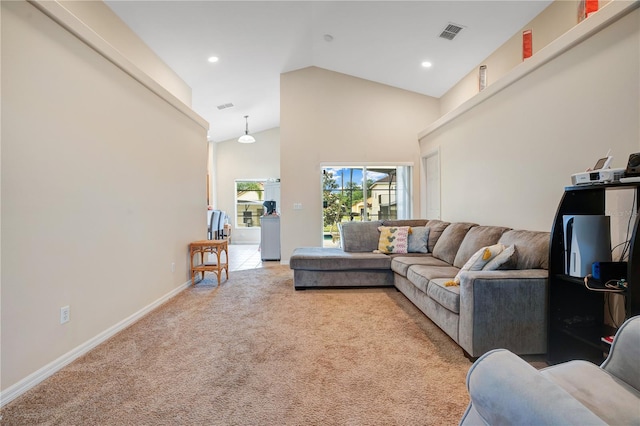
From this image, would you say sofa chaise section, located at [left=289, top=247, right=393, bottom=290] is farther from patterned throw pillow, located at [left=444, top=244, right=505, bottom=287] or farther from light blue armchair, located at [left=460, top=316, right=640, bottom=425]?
light blue armchair, located at [left=460, top=316, right=640, bottom=425]

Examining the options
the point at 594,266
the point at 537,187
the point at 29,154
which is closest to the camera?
the point at 594,266

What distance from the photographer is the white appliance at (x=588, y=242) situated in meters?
1.82

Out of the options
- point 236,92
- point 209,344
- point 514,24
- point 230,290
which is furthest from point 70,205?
point 514,24

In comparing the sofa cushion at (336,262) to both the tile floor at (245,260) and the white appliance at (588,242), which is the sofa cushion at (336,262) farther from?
the white appliance at (588,242)

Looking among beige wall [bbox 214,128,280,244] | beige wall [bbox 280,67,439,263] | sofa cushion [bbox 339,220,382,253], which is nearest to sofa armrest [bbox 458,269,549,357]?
sofa cushion [bbox 339,220,382,253]

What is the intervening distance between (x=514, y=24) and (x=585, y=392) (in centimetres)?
407

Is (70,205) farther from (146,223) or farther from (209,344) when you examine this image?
(209,344)

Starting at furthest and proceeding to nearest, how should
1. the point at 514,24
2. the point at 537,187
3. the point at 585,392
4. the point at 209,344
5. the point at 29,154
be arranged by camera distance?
the point at 514,24, the point at 537,187, the point at 209,344, the point at 29,154, the point at 585,392

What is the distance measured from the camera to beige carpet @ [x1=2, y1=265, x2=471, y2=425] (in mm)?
1560

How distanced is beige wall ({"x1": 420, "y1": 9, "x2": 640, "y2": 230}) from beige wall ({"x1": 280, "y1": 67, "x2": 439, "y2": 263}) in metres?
1.66

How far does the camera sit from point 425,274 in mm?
2865

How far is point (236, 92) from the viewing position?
595 centimetres

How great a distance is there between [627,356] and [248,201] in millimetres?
9316

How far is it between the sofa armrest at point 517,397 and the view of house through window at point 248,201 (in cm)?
915
